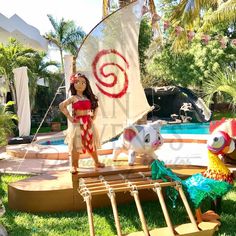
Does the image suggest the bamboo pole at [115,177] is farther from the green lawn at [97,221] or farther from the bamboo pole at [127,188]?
the green lawn at [97,221]

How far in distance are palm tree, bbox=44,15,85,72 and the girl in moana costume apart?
69.3 feet

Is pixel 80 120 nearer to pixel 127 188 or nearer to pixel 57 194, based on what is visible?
pixel 57 194

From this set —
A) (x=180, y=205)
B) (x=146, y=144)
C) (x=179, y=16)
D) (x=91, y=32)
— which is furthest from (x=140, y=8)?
(x=179, y=16)

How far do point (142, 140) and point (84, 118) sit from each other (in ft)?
3.10

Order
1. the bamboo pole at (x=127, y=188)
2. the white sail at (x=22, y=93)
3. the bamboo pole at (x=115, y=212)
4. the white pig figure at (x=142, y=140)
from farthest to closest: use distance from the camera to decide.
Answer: the white sail at (x=22, y=93), the white pig figure at (x=142, y=140), the bamboo pole at (x=127, y=188), the bamboo pole at (x=115, y=212)

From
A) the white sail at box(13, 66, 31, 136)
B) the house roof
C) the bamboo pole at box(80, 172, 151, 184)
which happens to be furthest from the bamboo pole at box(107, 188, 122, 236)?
the house roof

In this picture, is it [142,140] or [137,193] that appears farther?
[142,140]

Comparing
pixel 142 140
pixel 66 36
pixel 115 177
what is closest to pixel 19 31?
pixel 66 36

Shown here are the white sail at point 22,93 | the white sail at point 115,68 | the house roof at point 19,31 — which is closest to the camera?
the white sail at point 115,68

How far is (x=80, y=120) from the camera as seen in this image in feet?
14.0

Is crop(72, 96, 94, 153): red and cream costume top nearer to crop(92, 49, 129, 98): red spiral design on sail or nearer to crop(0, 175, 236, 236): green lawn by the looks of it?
crop(92, 49, 129, 98): red spiral design on sail

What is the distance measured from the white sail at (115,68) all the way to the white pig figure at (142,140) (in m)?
0.28

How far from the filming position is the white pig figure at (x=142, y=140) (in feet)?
15.5

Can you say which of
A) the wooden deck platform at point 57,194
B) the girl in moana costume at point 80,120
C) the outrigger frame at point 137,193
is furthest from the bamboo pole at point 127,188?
the girl in moana costume at point 80,120
